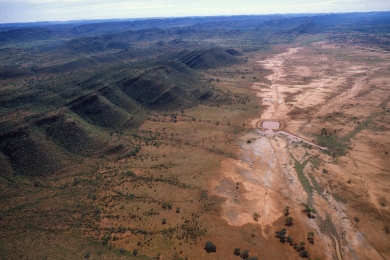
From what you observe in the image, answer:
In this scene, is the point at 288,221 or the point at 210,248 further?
the point at 288,221

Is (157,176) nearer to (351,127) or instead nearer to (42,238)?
(42,238)

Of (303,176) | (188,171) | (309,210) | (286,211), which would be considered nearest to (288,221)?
(286,211)

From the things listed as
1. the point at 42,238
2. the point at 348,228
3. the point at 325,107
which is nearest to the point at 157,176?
the point at 42,238

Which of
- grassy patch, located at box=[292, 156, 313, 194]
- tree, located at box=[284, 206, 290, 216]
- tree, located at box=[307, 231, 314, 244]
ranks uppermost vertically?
grassy patch, located at box=[292, 156, 313, 194]

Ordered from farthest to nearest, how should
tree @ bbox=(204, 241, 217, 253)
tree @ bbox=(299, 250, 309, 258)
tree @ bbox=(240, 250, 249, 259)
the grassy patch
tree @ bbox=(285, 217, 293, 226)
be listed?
the grassy patch, tree @ bbox=(285, 217, 293, 226), tree @ bbox=(204, 241, 217, 253), tree @ bbox=(299, 250, 309, 258), tree @ bbox=(240, 250, 249, 259)

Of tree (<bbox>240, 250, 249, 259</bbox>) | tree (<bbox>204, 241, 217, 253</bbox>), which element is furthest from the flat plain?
tree (<bbox>204, 241, 217, 253</bbox>)

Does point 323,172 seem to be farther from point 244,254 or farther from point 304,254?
point 244,254

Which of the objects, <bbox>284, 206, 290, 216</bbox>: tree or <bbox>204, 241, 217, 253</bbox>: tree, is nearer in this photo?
<bbox>204, 241, 217, 253</bbox>: tree

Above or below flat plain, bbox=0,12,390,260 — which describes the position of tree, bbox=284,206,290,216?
below

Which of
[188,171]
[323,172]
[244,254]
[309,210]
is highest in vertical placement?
[188,171]

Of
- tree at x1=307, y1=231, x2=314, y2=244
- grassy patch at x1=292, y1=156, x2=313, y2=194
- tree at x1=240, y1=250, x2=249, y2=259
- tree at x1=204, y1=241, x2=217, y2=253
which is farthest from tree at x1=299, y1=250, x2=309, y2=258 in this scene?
grassy patch at x1=292, y1=156, x2=313, y2=194

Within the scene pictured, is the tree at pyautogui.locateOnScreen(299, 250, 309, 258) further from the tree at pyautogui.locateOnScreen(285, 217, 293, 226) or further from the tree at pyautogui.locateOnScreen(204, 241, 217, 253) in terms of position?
the tree at pyautogui.locateOnScreen(204, 241, 217, 253)

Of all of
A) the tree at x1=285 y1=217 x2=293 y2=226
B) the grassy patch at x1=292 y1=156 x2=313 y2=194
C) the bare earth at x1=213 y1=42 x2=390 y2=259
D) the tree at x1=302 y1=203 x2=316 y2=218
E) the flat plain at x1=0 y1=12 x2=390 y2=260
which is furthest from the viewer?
the grassy patch at x1=292 y1=156 x2=313 y2=194
